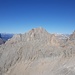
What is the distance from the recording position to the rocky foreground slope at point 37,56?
4234 centimetres

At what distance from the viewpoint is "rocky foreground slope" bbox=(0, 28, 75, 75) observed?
42344mm

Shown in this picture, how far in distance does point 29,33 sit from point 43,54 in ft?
39.2

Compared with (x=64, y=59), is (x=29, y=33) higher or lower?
higher

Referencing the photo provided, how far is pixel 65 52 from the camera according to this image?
4347 centimetres

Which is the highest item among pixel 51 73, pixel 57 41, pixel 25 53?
pixel 57 41

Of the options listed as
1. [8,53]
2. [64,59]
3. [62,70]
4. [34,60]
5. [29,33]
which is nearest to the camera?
[62,70]

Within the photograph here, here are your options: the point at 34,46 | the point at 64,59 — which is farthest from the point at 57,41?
the point at 64,59

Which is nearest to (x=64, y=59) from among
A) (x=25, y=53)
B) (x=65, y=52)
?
(x=65, y=52)

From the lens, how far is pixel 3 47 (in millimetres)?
52781

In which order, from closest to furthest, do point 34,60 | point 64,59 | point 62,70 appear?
point 62,70 → point 64,59 → point 34,60

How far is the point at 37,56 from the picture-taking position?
47.6 m

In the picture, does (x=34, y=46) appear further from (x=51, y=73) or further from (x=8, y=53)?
(x=51, y=73)

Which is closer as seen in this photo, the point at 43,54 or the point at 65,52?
the point at 65,52

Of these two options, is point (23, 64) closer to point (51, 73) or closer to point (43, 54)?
point (43, 54)
